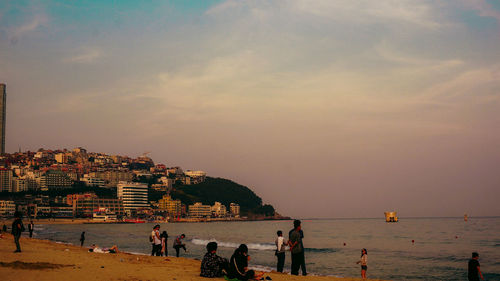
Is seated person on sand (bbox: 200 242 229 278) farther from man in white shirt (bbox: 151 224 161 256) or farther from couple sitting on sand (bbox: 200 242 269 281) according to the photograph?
man in white shirt (bbox: 151 224 161 256)

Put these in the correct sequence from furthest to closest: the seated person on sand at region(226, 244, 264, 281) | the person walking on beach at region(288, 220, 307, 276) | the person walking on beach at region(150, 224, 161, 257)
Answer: the person walking on beach at region(150, 224, 161, 257) < the person walking on beach at region(288, 220, 307, 276) < the seated person on sand at region(226, 244, 264, 281)

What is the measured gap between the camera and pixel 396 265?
33625mm

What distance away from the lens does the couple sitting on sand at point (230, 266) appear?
45.7ft

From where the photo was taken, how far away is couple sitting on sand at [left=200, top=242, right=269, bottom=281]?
13922 millimetres

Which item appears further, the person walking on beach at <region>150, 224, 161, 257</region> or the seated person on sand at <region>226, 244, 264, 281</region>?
the person walking on beach at <region>150, 224, 161, 257</region>

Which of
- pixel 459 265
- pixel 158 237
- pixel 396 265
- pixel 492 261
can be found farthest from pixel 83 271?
pixel 492 261

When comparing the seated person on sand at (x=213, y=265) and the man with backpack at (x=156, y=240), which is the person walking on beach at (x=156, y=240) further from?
the seated person on sand at (x=213, y=265)

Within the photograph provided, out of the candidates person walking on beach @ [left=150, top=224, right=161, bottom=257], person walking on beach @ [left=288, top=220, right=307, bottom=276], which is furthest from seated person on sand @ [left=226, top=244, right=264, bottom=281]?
person walking on beach @ [left=150, top=224, right=161, bottom=257]

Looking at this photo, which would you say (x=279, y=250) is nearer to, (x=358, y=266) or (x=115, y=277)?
(x=115, y=277)

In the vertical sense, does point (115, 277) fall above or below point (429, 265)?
above

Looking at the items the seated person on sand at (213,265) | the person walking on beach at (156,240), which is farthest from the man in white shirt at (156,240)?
the seated person on sand at (213,265)

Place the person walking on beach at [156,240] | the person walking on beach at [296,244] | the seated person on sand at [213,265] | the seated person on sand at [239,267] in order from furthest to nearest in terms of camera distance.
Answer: the person walking on beach at [156,240] < the person walking on beach at [296,244] < the seated person on sand at [213,265] < the seated person on sand at [239,267]

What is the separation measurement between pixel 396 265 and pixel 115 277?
25080mm

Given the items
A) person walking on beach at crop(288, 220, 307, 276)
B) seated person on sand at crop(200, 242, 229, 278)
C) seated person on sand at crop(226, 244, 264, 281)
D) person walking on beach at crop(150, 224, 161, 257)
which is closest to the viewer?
seated person on sand at crop(226, 244, 264, 281)
